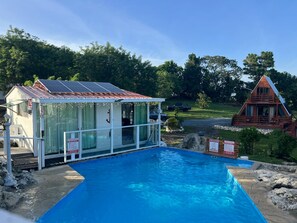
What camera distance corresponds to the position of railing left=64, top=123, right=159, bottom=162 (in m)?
13.0

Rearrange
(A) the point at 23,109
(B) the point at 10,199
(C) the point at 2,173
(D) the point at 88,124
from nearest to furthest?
(B) the point at 10,199, (C) the point at 2,173, (A) the point at 23,109, (D) the point at 88,124

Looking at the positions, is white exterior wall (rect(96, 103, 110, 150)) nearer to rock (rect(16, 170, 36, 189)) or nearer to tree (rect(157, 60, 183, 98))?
rock (rect(16, 170, 36, 189))

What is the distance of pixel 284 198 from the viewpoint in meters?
8.59

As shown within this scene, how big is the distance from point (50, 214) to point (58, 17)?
20.9 metres

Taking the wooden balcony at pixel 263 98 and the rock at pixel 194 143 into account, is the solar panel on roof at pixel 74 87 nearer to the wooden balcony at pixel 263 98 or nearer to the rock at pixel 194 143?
the rock at pixel 194 143

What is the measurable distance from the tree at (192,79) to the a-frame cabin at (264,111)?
34.1 meters

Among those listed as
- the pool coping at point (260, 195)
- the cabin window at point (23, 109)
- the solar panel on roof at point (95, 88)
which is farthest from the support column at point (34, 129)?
the pool coping at point (260, 195)

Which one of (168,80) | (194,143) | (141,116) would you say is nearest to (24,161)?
(141,116)

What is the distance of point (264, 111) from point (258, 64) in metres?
36.8

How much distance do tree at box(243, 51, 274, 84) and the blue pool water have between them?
177ft

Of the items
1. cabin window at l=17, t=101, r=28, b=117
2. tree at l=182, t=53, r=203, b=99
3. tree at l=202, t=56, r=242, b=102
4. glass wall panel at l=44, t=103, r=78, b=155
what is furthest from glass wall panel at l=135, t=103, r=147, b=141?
tree at l=202, t=56, r=242, b=102

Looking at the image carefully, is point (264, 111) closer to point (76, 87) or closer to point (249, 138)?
point (249, 138)

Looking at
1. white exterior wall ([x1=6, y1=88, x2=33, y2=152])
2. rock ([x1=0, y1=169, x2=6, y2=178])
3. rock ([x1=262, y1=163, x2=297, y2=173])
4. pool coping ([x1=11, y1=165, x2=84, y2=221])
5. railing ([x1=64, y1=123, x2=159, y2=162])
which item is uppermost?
white exterior wall ([x1=6, y1=88, x2=33, y2=152])

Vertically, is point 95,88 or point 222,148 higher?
point 95,88
